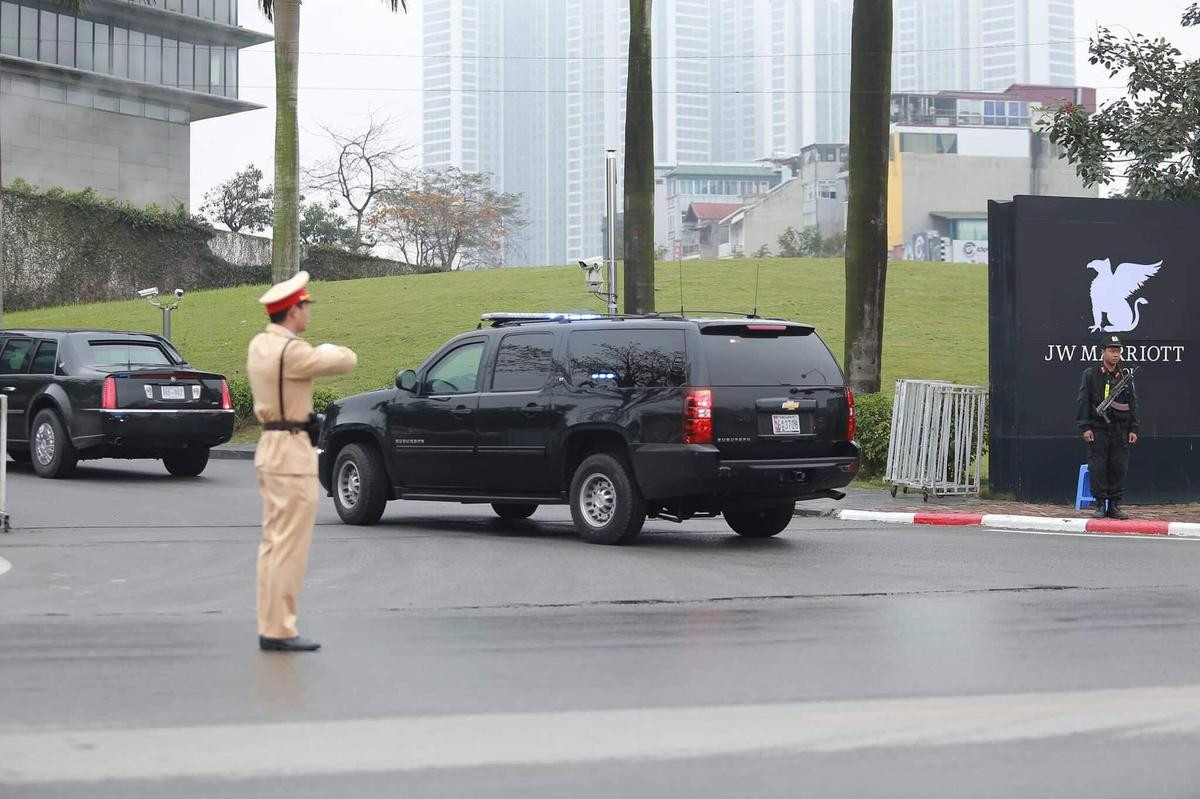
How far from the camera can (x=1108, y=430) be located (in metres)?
16.7

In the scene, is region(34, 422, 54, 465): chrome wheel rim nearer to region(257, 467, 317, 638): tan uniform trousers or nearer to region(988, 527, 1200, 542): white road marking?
region(988, 527, 1200, 542): white road marking

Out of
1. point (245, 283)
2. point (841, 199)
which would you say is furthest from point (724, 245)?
point (245, 283)

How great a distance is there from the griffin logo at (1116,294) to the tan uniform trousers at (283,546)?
12476 millimetres

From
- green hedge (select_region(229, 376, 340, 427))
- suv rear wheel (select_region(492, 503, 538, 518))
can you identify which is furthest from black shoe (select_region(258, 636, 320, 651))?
green hedge (select_region(229, 376, 340, 427))

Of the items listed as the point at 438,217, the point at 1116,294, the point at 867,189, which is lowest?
the point at 1116,294

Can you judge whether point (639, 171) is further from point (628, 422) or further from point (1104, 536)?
point (628, 422)

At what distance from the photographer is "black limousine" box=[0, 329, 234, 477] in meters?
19.5

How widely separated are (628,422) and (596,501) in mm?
807

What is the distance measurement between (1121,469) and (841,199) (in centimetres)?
14546

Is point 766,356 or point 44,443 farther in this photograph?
point 44,443

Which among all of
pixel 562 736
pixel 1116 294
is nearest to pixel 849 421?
pixel 1116 294

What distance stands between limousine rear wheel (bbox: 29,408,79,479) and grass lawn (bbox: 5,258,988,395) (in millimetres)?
12515

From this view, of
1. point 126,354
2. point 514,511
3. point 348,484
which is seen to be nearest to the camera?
point 348,484

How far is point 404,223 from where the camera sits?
9600 cm
